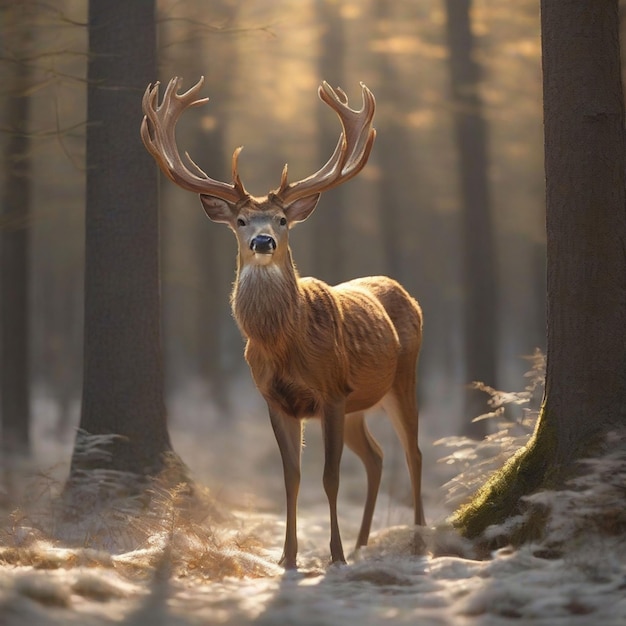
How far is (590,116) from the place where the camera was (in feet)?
22.4

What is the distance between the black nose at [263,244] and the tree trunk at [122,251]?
2.79 metres

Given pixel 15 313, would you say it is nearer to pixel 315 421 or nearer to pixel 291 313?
pixel 315 421

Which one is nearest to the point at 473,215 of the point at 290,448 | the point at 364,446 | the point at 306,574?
the point at 364,446

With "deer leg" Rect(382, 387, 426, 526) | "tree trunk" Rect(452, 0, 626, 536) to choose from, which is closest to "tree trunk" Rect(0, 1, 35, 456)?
"deer leg" Rect(382, 387, 426, 526)

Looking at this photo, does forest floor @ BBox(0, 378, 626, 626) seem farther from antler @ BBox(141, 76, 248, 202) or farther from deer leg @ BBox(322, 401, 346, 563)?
antler @ BBox(141, 76, 248, 202)

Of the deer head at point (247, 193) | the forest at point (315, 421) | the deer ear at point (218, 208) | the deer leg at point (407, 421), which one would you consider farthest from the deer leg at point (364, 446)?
the deer ear at point (218, 208)

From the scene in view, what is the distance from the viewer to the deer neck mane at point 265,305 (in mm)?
7598

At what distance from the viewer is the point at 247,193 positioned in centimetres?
781

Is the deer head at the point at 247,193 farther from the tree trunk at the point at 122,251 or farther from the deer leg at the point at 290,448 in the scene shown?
the tree trunk at the point at 122,251

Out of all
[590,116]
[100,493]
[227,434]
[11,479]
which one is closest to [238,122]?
[227,434]

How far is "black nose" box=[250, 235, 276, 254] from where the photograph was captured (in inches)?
287

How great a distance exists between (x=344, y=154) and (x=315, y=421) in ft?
8.20

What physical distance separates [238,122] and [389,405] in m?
15.5

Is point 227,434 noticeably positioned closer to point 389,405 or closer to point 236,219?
point 389,405
